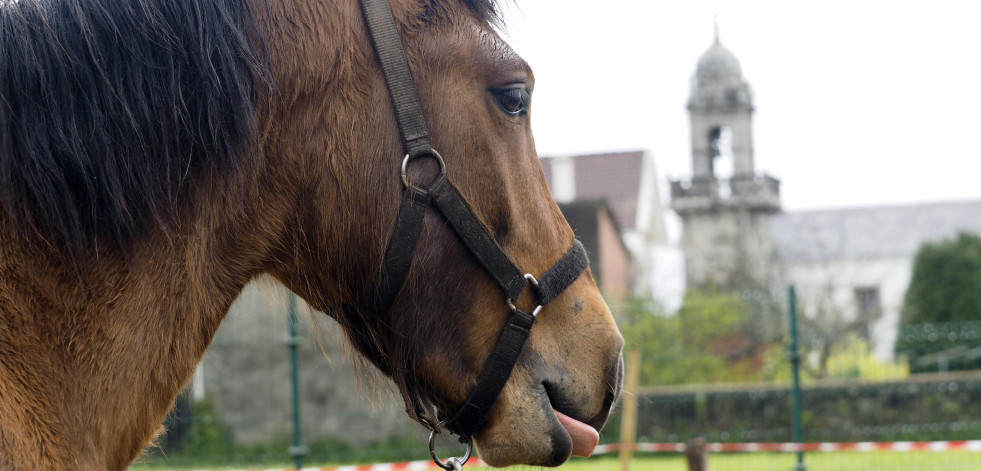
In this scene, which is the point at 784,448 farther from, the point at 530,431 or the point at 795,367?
the point at 530,431

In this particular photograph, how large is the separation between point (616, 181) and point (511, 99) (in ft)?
120

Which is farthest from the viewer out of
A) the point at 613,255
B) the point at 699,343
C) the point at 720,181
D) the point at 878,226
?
the point at 878,226

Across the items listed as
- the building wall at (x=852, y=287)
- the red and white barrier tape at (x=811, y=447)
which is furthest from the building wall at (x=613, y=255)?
the red and white barrier tape at (x=811, y=447)

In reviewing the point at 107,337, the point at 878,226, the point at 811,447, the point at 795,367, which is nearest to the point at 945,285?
the point at 811,447

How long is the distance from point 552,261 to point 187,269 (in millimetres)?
686

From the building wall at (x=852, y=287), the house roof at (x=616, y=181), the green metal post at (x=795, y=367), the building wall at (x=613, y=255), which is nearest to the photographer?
the green metal post at (x=795, y=367)

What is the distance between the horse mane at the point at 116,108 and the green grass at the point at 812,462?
815cm

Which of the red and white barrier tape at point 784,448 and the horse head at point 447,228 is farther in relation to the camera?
the red and white barrier tape at point 784,448

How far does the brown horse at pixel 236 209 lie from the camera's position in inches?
56.3

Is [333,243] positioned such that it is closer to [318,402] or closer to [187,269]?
[187,269]

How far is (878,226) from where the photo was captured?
165ft

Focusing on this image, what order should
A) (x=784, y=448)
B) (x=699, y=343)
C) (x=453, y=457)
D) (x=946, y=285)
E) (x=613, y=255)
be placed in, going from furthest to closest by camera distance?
(x=613, y=255), (x=946, y=285), (x=699, y=343), (x=784, y=448), (x=453, y=457)

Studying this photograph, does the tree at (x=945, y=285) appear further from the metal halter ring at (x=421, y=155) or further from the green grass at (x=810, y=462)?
the metal halter ring at (x=421, y=155)

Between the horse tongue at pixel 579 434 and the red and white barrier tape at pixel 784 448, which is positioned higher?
the horse tongue at pixel 579 434
